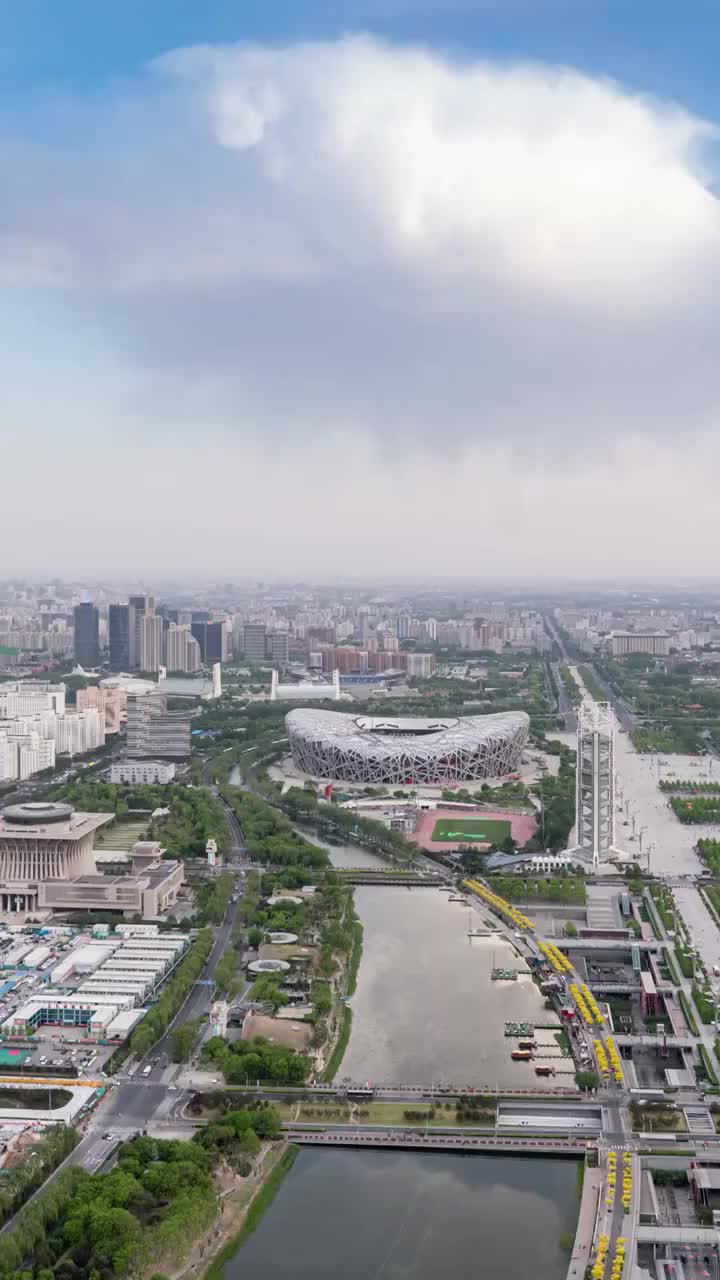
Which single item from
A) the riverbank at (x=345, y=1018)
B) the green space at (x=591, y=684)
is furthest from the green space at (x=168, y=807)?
the green space at (x=591, y=684)

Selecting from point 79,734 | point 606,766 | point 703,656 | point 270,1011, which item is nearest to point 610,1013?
point 270,1011

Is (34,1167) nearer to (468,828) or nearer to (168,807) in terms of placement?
(468,828)

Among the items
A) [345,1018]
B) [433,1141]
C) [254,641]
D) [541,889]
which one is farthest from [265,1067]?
[254,641]

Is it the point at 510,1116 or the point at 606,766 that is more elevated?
the point at 606,766

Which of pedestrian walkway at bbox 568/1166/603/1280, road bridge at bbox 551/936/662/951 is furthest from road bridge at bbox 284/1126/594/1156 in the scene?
road bridge at bbox 551/936/662/951

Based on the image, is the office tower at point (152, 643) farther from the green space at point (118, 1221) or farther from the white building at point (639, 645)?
the green space at point (118, 1221)

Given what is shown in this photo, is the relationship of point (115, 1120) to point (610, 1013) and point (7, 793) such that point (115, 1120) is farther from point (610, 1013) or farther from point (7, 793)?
point (7, 793)
